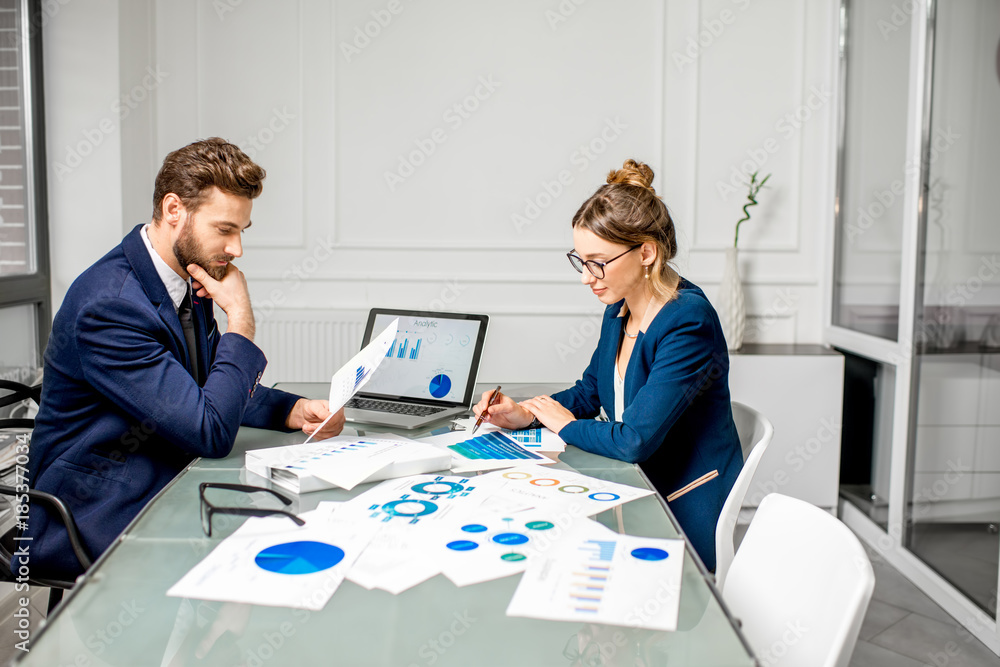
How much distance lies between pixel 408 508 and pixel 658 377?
28.0 inches

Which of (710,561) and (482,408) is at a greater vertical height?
(482,408)

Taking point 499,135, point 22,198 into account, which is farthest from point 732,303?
point 22,198

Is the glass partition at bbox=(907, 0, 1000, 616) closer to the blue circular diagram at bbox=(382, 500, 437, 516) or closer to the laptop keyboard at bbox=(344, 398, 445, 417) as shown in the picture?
the laptop keyboard at bbox=(344, 398, 445, 417)

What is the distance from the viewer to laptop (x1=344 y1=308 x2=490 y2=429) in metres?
2.14

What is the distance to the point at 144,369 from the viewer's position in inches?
63.0

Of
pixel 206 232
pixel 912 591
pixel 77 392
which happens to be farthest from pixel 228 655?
pixel 912 591

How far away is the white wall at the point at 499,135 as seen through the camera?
12.1 ft

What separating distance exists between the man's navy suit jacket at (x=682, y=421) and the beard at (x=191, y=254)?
885 millimetres

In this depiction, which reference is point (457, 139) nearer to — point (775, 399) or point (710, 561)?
point (775, 399)

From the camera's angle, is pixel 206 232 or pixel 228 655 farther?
pixel 206 232

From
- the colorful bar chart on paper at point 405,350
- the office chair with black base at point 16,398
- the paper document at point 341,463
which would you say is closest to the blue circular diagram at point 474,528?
the paper document at point 341,463

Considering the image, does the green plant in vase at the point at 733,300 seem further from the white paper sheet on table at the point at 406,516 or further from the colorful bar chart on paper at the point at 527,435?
the white paper sheet on table at the point at 406,516

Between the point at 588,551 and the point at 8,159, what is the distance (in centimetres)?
Answer: 296

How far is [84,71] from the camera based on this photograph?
3.28m
